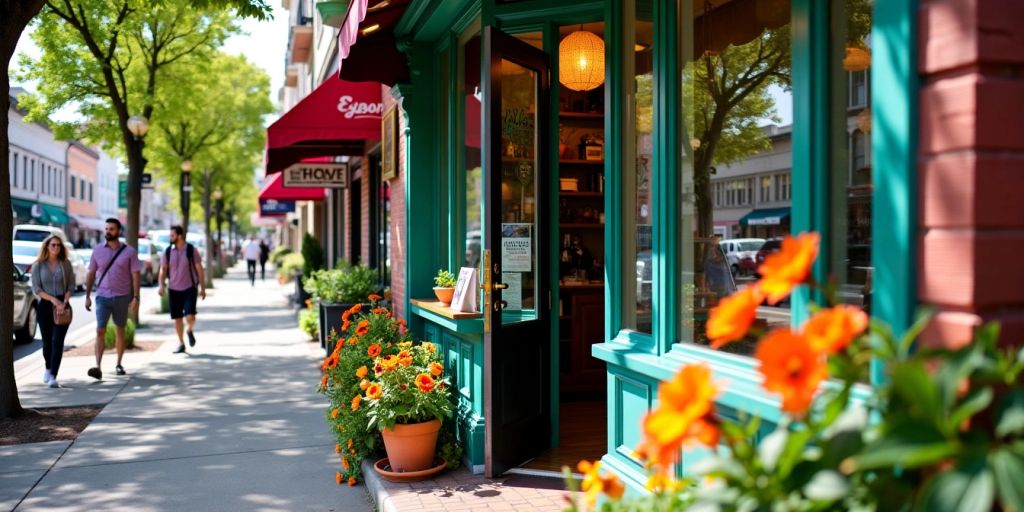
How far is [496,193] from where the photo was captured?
5402 millimetres

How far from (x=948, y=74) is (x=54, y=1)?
14856 millimetres

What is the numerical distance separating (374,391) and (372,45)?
10.7 ft

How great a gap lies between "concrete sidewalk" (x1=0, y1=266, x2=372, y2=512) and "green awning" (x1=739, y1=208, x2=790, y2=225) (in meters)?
3.06

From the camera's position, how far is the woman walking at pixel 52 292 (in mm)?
9602

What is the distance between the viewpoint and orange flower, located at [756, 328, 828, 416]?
193 centimetres

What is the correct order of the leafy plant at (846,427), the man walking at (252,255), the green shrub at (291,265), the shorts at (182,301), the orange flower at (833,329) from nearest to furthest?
the leafy plant at (846,427) < the orange flower at (833,329) < the shorts at (182,301) < the green shrub at (291,265) < the man walking at (252,255)

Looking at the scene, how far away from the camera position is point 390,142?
8625mm

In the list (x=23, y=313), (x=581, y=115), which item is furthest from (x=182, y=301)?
(x=581, y=115)

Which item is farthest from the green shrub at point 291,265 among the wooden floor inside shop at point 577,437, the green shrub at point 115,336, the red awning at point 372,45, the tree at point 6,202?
the wooden floor inside shop at point 577,437

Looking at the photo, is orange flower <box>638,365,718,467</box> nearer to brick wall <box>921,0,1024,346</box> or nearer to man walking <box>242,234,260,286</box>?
brick wall <box>921,0,1024,346</box>

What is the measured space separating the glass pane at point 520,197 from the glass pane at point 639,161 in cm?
97

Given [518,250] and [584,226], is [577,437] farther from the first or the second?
[584,226]

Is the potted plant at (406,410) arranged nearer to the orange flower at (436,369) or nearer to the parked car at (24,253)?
the orange flower at (436,369)

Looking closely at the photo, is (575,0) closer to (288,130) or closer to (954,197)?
(954,197)
